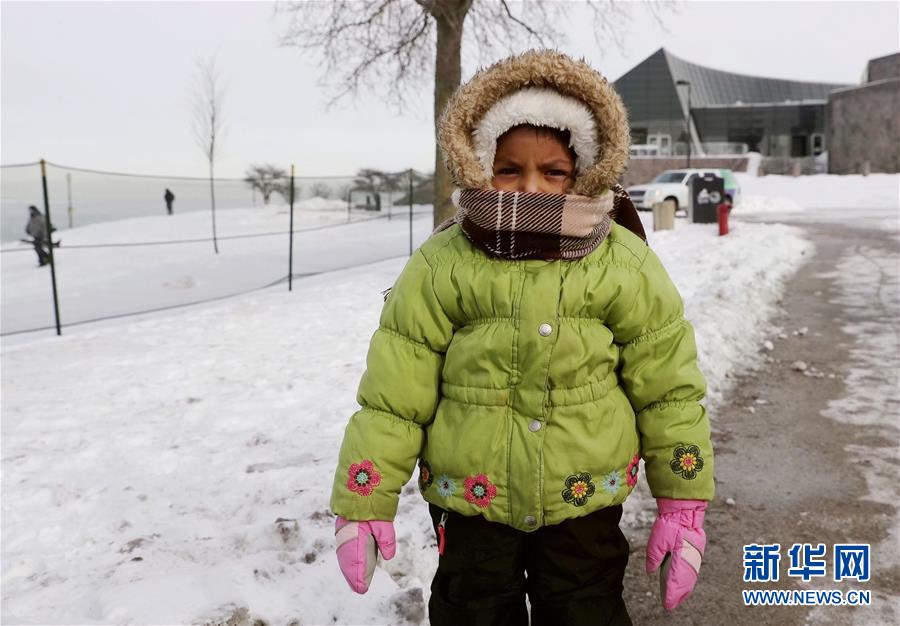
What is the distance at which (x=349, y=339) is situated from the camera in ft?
23.1

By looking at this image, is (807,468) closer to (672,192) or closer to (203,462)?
(203,462)

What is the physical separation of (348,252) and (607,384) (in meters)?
14.4

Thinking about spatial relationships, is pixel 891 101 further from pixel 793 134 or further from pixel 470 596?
pixel 470 596

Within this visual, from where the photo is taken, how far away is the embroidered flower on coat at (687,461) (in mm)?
1916

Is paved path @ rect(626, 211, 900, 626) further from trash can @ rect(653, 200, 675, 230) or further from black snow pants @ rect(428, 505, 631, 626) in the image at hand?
trash can @ rect(653, 200, 675, 230)

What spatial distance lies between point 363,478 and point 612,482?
0.70m

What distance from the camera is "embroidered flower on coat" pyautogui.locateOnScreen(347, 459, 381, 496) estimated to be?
6.14 feet

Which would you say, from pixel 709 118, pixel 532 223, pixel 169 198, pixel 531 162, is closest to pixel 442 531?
pixel 532 223

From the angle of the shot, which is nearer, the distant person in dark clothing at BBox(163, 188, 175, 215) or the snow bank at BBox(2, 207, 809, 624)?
the snow bank at BBox(2, 207, 809, 624)

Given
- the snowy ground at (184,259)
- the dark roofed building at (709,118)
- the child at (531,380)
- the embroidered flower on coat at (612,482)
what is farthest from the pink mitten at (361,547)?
the dark roofed building at (709,118)

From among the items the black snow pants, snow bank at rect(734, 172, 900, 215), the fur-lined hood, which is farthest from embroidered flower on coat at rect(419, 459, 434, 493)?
snow bank at rect(734, 172, 900, 215)

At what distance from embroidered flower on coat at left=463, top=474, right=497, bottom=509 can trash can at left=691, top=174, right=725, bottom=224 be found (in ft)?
56.2

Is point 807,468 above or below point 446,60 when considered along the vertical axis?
below

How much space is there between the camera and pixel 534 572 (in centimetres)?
200
